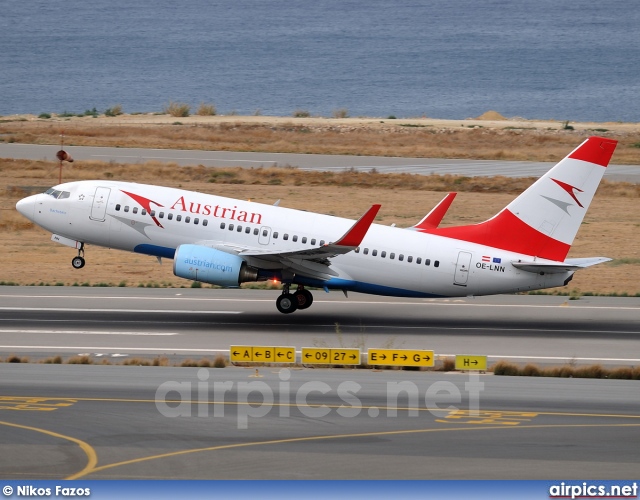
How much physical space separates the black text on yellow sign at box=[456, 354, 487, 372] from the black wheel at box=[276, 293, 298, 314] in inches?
383

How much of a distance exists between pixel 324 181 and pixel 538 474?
5079 cm

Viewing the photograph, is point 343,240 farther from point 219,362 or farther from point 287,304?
point 219,362

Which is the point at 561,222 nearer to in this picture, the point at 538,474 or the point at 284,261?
the point at 284,261

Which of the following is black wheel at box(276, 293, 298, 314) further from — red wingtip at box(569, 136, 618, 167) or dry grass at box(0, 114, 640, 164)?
dry grass at box(0, 114, 640, 164)

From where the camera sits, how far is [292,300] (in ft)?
119

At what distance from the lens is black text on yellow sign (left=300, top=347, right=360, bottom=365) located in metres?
28.0

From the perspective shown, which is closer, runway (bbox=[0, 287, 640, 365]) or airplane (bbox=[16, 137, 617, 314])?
runway (bbox=[0, 287, 640, 365])

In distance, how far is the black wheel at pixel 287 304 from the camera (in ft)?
119

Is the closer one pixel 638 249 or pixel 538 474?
pixel 538 474

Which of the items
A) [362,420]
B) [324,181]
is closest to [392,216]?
[324,181]

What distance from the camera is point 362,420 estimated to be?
22047mm

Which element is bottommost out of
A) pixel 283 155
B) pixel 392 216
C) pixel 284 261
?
pixel 284 261

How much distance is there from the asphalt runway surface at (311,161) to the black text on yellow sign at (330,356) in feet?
148
